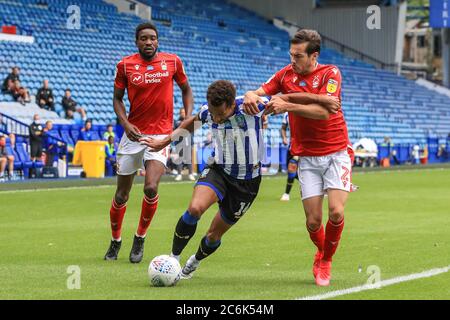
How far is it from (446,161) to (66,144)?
23.5 meters

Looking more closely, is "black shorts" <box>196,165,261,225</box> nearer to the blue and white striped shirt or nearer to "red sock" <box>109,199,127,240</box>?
the blue and white striped shirt

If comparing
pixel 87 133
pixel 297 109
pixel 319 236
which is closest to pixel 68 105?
pixel 87 133

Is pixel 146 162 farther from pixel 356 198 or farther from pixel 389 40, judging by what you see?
pixel 389 40

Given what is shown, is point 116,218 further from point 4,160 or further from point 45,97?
point 45,97

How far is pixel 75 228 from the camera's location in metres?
14.7

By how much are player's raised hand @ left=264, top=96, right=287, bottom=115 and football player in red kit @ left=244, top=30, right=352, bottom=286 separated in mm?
389

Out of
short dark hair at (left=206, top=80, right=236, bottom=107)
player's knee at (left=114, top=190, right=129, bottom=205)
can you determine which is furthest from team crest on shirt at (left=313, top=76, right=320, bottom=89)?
player's knee at (left=114, top=190, right=129, bottom=205)

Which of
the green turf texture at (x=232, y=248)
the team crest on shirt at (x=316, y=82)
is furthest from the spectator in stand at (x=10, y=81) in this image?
the team crest on shirt at (x=316, y=82)

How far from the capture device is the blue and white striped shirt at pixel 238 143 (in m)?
9.09

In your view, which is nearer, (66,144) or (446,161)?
(66,144)

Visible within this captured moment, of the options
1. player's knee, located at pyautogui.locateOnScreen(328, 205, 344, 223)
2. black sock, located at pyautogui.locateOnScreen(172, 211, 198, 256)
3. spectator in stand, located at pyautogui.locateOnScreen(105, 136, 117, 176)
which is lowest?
spectator in stand, located at pyautogui.locateOnScreen(105, 136, 117, 176)

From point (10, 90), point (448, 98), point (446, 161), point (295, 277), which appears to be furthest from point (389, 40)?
point (295, 277)

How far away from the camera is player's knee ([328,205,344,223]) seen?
9070mm

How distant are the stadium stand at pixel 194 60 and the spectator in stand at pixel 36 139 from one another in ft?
7.52
